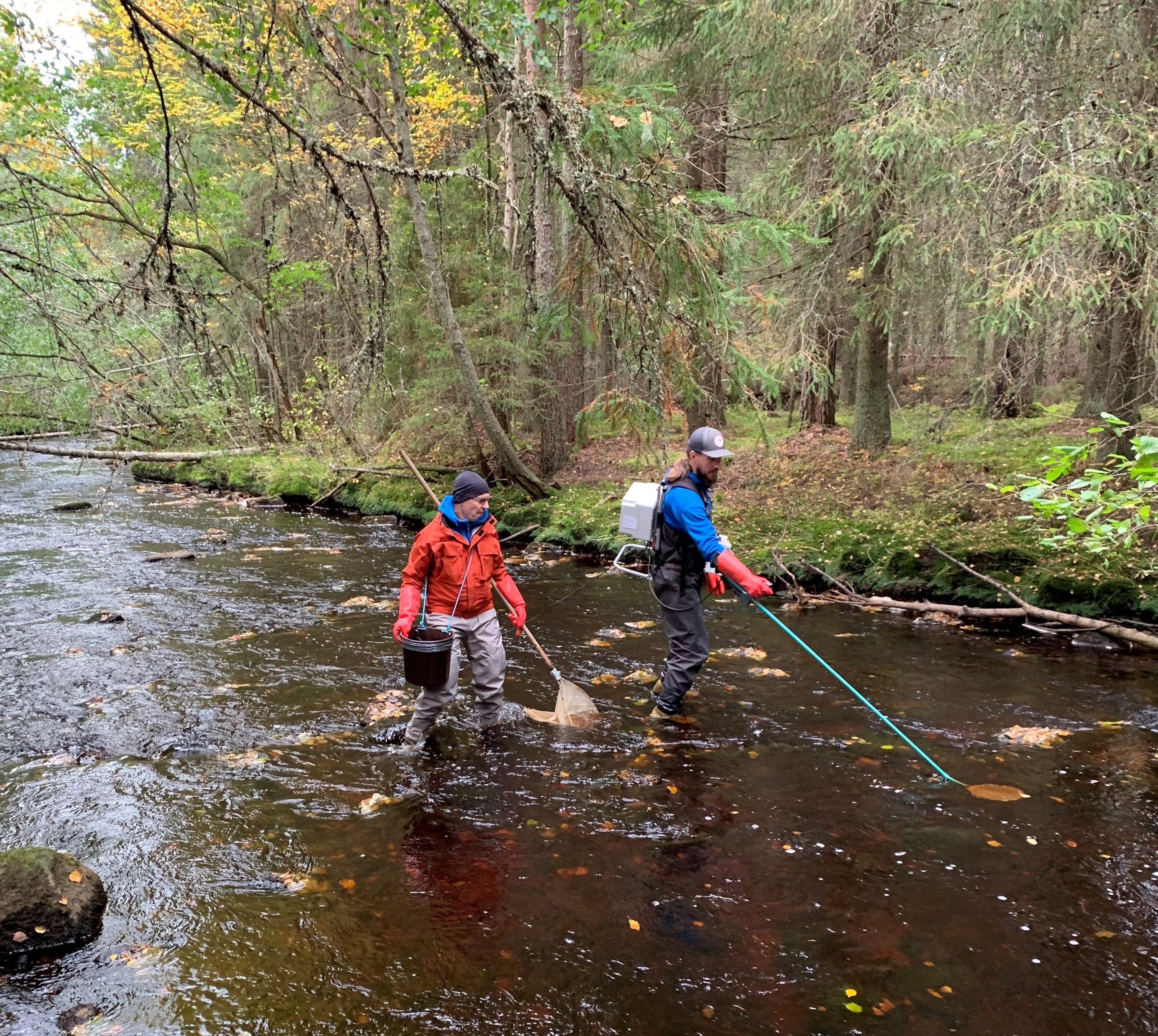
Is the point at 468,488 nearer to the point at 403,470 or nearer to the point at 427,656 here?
the point at 427,656

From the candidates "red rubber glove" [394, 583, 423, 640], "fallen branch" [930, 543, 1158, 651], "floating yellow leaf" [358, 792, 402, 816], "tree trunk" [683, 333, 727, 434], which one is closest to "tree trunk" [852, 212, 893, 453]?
"tree trunk" [683, 333, 727, 434]

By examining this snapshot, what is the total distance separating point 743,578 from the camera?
5.44 meters

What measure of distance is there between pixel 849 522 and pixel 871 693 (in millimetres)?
4608

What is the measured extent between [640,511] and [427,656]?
2.16m

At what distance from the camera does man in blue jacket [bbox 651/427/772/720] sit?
5910 mm

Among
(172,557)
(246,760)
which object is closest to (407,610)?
(246,760)

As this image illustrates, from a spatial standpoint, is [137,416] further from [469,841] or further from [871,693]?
[871,693]

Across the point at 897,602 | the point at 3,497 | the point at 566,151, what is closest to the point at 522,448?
the point at 897,602

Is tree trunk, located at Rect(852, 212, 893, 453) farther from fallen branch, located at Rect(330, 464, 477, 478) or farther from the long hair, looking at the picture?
the long hair

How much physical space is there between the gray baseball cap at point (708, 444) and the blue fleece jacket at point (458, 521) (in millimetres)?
1669

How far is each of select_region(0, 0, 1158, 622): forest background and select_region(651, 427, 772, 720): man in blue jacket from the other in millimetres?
440

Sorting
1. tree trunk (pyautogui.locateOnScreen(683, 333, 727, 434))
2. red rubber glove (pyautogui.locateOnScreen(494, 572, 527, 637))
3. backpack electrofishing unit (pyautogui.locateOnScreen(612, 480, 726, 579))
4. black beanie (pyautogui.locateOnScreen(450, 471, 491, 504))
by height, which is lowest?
red rubber glove (pyautogui.locateOnScreen(494, 572, 527, 637))

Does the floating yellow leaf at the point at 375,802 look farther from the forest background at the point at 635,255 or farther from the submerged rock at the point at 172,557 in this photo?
the submerged rock at the point at 172,557

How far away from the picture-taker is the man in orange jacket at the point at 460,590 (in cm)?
565
